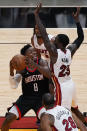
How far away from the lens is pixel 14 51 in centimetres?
1060

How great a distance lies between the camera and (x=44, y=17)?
42.5ft

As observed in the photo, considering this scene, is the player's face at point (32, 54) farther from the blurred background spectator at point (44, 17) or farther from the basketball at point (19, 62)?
the blurred background spectator at point (44, 17)

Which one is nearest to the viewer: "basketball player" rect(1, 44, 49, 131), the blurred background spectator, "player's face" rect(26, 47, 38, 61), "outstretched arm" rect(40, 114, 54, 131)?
"outstretched arm" rect(40, 114, 54, 131)

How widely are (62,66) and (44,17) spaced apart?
751 centimetres

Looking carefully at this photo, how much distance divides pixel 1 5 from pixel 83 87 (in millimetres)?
5779

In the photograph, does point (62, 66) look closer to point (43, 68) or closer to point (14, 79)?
point (43, 68)

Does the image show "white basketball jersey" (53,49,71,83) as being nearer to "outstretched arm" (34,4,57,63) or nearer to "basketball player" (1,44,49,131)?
"outstretched arm" (34,4,57,63)

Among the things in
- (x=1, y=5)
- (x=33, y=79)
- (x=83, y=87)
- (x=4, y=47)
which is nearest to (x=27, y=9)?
(x=1, y=5)

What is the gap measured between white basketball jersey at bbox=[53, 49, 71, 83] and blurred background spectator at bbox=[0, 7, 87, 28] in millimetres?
7203

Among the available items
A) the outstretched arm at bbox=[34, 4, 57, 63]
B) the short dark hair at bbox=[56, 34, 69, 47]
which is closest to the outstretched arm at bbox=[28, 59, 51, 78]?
the outstretched arm at bbox=[34, 4, 57, 63]

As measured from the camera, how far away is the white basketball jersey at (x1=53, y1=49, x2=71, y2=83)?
219 inches

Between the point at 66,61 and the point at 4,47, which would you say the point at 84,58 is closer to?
the point at 4,47

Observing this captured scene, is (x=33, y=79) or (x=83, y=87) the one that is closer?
(x=33, y=79)

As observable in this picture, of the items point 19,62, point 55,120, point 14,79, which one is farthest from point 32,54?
point 55,120
